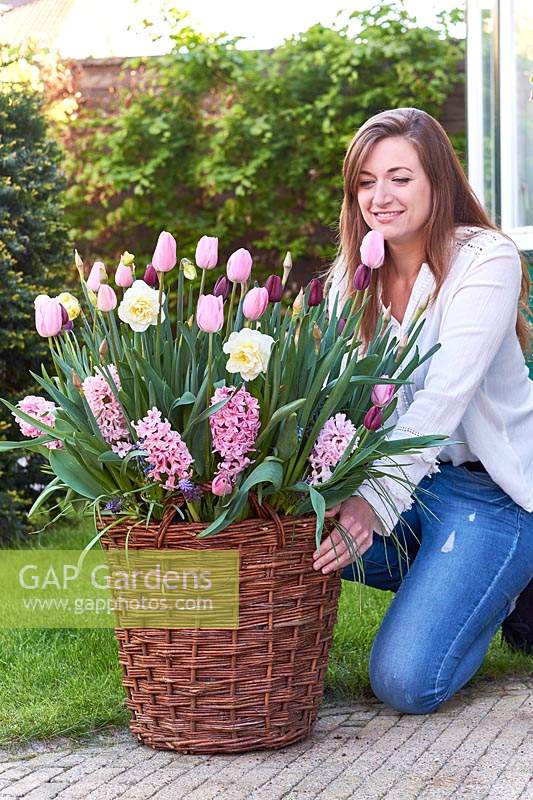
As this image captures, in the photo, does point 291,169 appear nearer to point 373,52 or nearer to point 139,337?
point 373,52

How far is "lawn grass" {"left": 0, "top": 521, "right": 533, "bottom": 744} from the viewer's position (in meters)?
2.04

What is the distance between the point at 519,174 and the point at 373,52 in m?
2.13

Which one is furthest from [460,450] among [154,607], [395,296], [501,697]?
[154,607]

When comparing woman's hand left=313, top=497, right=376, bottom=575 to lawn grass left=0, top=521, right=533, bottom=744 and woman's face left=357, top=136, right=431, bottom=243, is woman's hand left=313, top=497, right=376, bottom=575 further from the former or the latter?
woman's face left=357, top=136, right=431, bottom=243

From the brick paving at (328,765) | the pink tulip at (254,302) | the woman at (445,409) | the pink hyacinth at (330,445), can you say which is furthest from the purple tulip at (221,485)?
the brick paving at (328,765)

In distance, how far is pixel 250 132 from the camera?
629 centimetres

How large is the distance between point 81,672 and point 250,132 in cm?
448

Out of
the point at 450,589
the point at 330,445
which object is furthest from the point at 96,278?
the point at 450,589

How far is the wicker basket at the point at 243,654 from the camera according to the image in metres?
1.80

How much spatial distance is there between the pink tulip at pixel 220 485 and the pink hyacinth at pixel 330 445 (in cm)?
15

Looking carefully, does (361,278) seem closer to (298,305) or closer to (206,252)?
(298,305)

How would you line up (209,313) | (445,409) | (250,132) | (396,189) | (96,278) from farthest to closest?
(250,132), (396,189), (445,409), (96,278), (209,313)

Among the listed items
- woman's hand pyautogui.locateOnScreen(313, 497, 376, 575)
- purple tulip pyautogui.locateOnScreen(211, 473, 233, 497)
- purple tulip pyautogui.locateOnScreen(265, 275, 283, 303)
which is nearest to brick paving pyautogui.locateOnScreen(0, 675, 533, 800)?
woman's hand pyautogui.locateOnScreen(313, 497, 376, 575)

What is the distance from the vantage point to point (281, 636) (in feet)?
6.10
